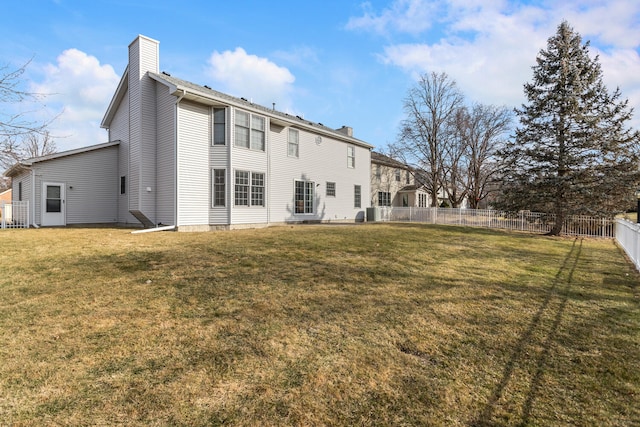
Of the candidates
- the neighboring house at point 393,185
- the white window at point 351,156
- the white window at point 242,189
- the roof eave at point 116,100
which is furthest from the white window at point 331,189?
the roof eave at point 116,100

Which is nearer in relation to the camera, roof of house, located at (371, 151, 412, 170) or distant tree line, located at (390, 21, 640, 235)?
distant tree line, located at (390, 21, 640, 235)

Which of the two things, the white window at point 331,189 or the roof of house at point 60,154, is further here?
the white window at point 331,189

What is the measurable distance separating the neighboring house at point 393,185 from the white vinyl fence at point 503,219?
4213 millimetres

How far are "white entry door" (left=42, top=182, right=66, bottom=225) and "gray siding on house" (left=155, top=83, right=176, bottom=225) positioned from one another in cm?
479

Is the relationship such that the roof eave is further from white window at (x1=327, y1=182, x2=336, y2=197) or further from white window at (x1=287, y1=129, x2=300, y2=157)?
white window at (x1=327, y1=182, x2=336, y2=197)

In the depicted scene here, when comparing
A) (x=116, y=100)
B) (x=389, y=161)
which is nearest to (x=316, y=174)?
(x=116, y=100)

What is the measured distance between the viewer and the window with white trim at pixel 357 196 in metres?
22.5

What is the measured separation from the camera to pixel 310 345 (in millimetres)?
3135

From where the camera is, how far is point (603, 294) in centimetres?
514

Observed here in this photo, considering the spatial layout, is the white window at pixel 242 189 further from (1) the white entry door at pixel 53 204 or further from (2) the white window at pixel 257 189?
(1) the white entry door at pixel 53 204

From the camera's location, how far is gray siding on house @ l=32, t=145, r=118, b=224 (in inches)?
543

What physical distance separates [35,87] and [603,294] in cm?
1119

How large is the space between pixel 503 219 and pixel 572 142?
5390 millimetres

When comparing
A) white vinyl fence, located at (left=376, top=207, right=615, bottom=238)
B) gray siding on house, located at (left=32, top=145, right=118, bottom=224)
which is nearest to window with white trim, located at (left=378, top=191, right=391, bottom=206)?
white vinyl fence, located at (left=376, top=207, right=615, bottom=238)
